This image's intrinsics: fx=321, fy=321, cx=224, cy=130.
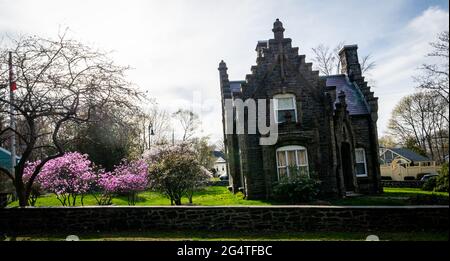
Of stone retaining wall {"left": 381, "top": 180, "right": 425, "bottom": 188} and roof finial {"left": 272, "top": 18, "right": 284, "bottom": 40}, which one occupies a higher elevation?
roof finial {"left": 272, "top": 18, "right": 284, "bottom": 40}

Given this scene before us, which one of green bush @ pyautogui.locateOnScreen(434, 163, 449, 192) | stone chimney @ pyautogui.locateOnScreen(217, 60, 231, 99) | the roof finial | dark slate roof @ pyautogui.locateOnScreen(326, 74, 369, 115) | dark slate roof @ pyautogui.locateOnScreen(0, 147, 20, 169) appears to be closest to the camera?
green bush @ pyautogui.locateOnScreen(434, 163, 449, 192)

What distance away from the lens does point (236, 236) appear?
9445 millimetres

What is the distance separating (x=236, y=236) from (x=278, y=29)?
13007 millimetres

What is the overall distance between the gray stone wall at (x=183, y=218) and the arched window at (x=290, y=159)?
26.1ft

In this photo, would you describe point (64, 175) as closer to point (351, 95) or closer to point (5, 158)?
point (5, 158)

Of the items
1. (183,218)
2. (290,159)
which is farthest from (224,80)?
(183,218)

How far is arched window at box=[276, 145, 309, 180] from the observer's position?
1811 cm

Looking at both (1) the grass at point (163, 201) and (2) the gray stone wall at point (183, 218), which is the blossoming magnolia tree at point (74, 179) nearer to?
(1) the grass at point (163, 201)

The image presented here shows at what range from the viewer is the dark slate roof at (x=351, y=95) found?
22359 millimetres

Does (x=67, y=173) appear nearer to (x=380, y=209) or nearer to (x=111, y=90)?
(x=111, y=90)

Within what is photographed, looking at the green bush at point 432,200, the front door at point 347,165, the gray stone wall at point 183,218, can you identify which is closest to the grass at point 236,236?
the gray stone wall at point 183,218

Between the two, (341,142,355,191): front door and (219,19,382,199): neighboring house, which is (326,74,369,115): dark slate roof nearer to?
(219,19,382,199): neighboring house

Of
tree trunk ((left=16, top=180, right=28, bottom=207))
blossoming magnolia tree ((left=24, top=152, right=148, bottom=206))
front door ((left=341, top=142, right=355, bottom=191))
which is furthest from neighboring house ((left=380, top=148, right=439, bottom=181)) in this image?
tree trunk ((left=16, top=180, right=28, bottom=207))

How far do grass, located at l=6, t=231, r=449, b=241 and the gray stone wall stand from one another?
1.21ft
